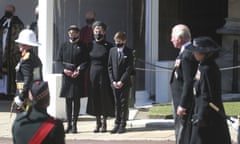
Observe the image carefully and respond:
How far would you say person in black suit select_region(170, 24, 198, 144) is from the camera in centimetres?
781

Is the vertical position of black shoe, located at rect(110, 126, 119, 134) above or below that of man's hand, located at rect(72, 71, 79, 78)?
below

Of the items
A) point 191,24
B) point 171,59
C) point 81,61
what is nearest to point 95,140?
point 81,61

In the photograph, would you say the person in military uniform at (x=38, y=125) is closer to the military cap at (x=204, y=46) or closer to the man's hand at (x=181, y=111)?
the military cap at (x=204, y=46)

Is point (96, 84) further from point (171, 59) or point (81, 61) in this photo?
point (171, 59)

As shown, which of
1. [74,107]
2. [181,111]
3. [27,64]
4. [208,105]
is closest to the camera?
[208,105]

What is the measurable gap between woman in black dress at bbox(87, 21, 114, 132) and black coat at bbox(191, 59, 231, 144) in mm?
4926

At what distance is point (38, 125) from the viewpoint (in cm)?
514

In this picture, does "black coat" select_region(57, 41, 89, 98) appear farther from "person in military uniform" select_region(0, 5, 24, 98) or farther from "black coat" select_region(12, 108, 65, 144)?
"black coat" select_region(12, 108, 65, 144)

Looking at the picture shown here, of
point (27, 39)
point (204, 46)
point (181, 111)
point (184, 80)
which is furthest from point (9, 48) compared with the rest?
point (204, 46)

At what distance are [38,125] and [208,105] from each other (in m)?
2.68

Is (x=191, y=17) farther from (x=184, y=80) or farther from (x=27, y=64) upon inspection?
(x=184, y=80)

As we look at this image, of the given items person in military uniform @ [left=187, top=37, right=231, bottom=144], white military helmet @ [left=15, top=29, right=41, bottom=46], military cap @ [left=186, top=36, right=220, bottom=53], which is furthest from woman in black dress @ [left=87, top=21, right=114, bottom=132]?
person in military uniform @ [left=187, top=37, right=231, bottom=144]

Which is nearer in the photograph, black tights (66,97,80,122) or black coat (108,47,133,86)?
black coat (108,47,133,86)

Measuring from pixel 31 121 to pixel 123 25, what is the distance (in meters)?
12.4
